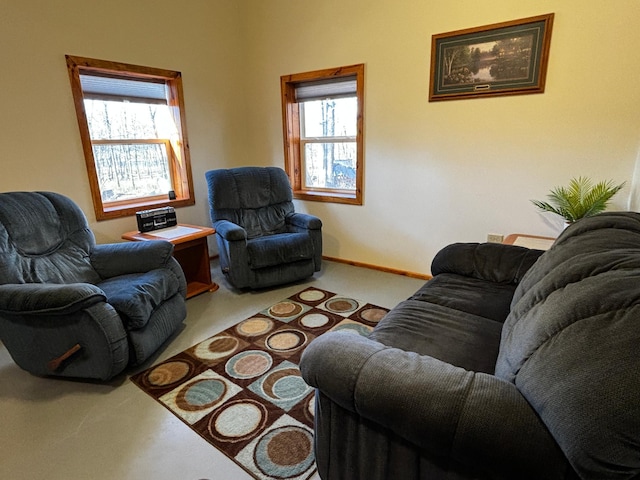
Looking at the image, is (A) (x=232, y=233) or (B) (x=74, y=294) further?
(A) (x=232, y=233)

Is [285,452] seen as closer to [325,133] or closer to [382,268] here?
[382,268]

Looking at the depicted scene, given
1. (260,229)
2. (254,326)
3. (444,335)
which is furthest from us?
(260,229)

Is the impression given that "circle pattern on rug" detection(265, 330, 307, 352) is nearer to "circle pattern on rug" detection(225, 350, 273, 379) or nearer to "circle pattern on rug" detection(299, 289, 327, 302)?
"circle pattern on rug" detection(225, 350, 273, 379)

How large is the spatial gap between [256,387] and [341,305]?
3.61ft

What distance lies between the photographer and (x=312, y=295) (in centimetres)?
305

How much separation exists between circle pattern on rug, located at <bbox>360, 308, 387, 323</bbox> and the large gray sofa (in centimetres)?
117

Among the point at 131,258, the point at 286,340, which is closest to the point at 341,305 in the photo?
the point at 286,340

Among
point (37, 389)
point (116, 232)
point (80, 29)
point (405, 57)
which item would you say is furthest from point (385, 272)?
point (80, 29)

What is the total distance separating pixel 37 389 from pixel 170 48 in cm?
293

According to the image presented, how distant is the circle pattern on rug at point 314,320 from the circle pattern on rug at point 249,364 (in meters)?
0.44

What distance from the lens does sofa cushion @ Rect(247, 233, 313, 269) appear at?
300 centimetres

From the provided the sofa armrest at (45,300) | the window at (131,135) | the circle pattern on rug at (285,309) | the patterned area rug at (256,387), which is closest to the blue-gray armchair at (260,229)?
the circle pattern on rug at (285,309)

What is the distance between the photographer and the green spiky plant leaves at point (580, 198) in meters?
2.25

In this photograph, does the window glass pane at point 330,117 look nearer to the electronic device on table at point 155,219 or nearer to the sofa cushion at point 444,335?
the electronic device on table at point 155,219
